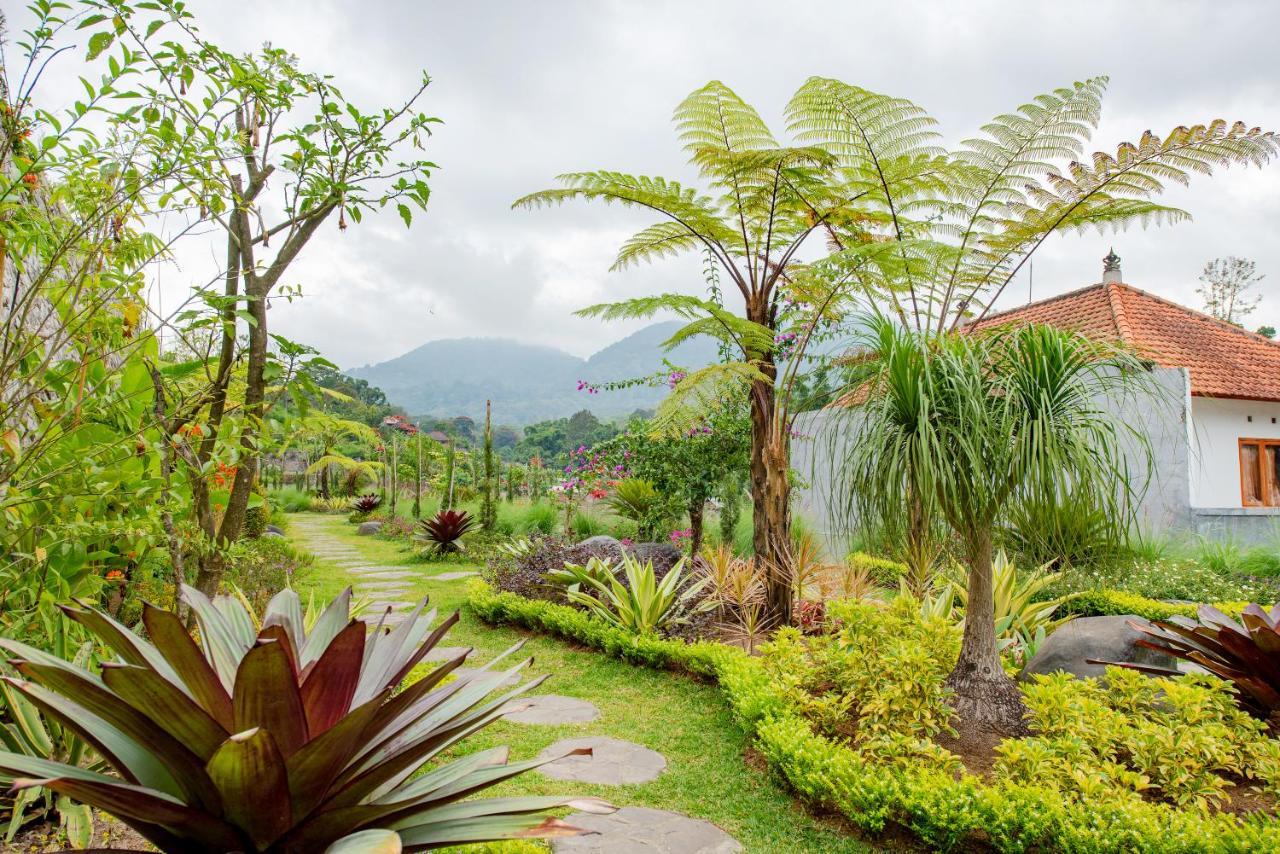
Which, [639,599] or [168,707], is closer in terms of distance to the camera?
[168,707]

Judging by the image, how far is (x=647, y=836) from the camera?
2553mm

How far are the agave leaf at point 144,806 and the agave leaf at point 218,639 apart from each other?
12.1 inches

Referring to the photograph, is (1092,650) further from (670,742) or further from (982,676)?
(670,742)

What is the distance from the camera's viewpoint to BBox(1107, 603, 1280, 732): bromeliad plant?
120 inches

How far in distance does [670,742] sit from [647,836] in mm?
1030

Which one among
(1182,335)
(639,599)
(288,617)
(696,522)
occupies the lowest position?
(639,599)

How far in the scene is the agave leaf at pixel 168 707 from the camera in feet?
4.07

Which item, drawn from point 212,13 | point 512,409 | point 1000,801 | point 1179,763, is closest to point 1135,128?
point 1179,763

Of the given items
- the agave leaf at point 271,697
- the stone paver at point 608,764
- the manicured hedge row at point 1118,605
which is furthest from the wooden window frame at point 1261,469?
the agave leaf at point 271,697

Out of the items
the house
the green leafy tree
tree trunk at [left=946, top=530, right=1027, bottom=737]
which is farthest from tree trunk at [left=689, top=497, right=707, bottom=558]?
tree trunk at [left=946, top=530, right=1027, bottom=737]

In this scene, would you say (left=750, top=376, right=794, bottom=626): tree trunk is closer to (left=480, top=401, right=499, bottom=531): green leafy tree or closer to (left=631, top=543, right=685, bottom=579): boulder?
(left=631, top=543, right=685, bottom=579): boulder

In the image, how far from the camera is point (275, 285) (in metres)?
2.36

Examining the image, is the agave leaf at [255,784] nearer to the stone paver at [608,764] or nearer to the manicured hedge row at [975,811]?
the stone paver at [608,764]

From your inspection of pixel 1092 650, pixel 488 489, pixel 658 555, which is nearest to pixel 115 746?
pixel 1092 650
